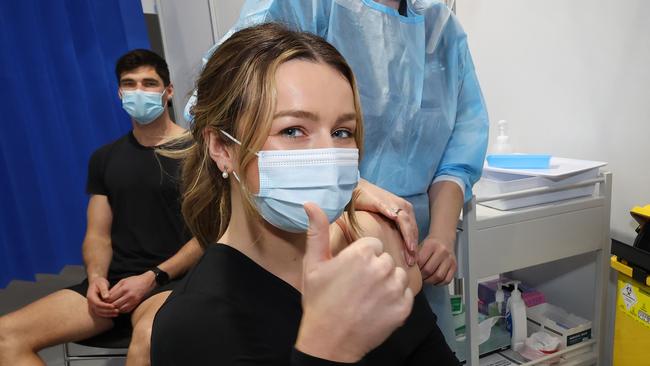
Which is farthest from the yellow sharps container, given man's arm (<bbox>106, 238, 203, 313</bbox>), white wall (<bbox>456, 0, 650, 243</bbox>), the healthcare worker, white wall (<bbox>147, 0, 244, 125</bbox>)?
white wall (<bbox>147, 0, 244, 125</bbox>)

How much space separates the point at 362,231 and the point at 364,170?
9.7 inches

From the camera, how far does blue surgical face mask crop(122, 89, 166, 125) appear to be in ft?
6.04

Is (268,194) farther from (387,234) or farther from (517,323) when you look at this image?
(517,323)

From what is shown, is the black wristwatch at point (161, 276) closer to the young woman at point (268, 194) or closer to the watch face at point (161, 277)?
the watch face at point (161, 277)

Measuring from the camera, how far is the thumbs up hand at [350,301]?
49cm

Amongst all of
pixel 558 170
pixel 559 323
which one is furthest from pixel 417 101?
pixel 559 323

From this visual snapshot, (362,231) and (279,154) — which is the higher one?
(279,154)

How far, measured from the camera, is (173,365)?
68 centimetres

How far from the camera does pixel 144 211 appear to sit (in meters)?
1.83

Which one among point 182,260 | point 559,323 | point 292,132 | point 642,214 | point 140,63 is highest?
point 140,63

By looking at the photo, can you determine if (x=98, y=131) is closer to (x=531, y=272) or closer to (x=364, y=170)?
(x=364, y=170)

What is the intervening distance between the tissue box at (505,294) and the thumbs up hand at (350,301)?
1.48 m

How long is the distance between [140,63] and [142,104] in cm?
19

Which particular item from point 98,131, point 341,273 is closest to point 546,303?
point 341,273
